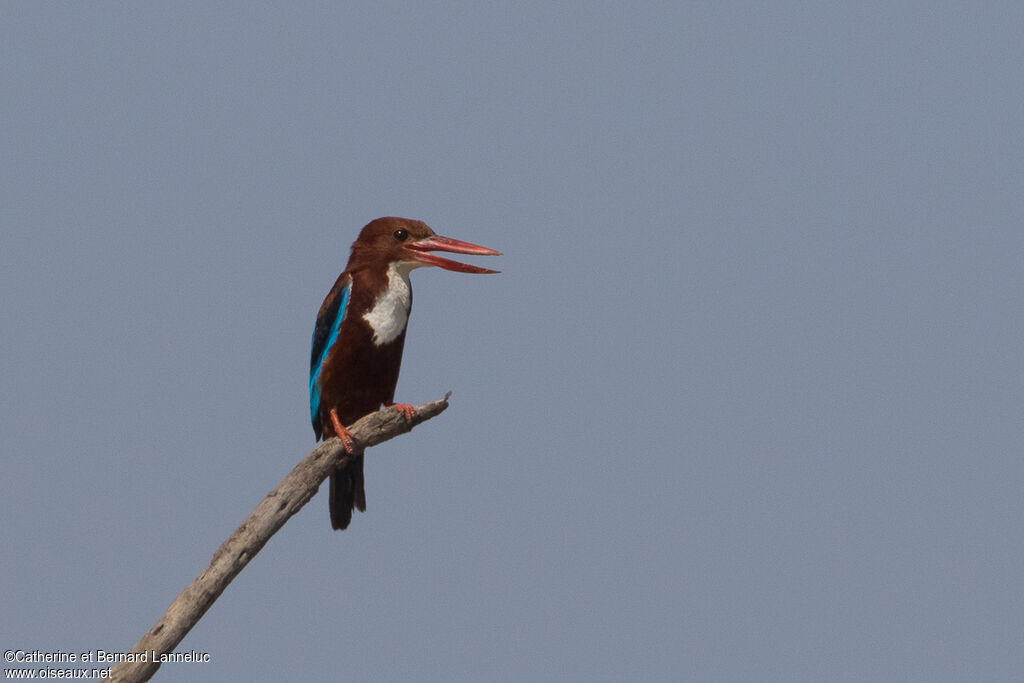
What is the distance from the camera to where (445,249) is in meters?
7.17

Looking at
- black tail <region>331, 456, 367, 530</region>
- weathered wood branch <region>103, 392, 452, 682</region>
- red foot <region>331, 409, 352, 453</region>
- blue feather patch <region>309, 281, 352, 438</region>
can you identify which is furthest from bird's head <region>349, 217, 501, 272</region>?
black tail <region>331, 456, 367, 530</region>

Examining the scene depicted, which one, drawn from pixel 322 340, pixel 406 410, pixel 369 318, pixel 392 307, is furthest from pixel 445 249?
pixel 406 410

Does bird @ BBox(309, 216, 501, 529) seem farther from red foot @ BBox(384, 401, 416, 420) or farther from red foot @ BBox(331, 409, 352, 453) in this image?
red foot @ BBox(384, 401, 416, 420)

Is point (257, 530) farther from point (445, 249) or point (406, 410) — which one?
point (445, 249)

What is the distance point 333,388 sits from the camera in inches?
279

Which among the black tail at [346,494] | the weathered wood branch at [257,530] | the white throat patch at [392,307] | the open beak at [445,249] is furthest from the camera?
the black tail at [346,494]

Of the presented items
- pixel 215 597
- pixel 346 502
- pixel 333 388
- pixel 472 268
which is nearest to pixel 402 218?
pixel 472 268

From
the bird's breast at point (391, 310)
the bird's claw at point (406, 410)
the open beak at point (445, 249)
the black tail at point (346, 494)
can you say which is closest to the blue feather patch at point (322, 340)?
the bird's breast at point (391, 310)

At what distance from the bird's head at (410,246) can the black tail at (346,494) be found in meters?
1.30

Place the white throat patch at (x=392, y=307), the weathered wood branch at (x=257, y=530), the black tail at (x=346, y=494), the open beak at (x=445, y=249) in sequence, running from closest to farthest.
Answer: the weathered wood branch at (x=257, y=530) < the white throat patch at (x=392, y=307) < the open beak at (x=445, y=249) < the black tail at (x=346, y=494)

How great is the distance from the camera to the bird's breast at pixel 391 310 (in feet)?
23.0

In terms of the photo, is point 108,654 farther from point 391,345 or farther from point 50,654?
point 391,345

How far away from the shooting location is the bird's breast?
7000 mm

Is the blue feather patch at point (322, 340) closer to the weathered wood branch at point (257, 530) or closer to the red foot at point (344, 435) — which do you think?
the red foot at point (344, 435)
